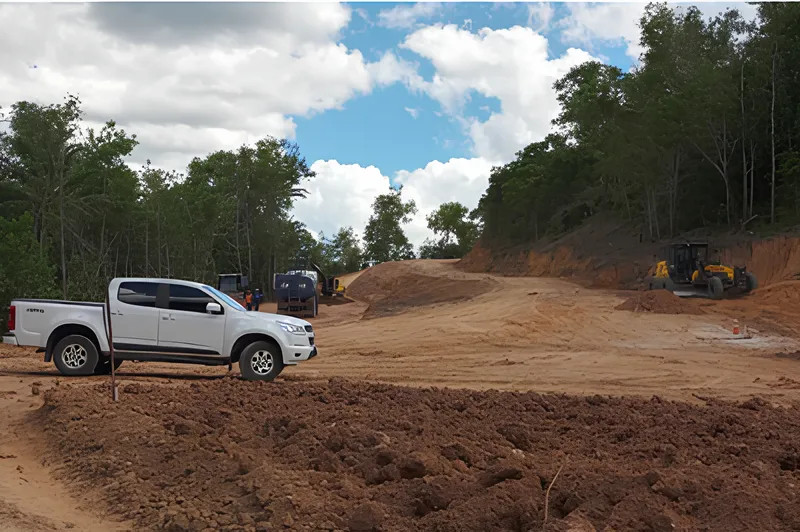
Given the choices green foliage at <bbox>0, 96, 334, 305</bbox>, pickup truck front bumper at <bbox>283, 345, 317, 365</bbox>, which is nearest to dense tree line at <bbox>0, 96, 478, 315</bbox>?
green foliage at <bbox>0, 96, 334, 305</bbox>

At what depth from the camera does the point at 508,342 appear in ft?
64.4

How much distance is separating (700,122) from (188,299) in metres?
34.3

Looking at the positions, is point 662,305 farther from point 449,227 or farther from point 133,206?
point 449,227

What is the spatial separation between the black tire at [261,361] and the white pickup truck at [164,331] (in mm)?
17

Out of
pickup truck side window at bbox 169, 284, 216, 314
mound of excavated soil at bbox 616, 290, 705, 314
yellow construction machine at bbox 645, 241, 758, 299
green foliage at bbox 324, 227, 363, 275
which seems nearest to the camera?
pickup truck side window at bbox 169, 284, 216, 314

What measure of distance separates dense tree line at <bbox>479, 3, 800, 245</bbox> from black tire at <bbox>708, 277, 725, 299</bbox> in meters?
9.35

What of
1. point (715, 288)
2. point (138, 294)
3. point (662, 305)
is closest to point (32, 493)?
point (138, 294)

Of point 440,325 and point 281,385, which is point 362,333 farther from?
point 281,385

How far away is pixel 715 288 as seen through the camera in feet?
94.8

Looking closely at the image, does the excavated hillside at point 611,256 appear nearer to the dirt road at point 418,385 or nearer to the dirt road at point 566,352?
the dirt road at point 418,385

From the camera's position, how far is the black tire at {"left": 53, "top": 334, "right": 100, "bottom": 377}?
1323cm

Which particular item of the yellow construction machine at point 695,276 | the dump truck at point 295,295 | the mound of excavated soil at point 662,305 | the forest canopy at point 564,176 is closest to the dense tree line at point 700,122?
the forest canopy at point 564,176

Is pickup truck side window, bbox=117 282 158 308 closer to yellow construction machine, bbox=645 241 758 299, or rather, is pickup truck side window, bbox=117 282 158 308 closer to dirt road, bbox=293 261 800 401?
dirt road, bbox=293 261 800 401

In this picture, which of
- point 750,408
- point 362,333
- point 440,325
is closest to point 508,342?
point 440,325
